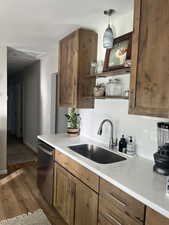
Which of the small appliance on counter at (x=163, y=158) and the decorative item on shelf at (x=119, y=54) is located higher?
the decorative item on shelf at (x=119, y=54)

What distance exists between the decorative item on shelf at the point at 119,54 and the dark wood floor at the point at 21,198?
200cm

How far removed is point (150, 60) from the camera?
57.3 inches

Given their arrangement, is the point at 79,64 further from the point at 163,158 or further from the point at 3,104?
the point at 3,104

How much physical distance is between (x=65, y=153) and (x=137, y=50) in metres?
1.28

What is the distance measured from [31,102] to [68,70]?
2998 mm

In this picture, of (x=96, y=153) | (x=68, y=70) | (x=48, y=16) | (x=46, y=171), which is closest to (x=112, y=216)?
(x=96, y=153)

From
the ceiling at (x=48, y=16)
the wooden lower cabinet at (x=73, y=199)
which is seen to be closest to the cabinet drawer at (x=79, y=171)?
the wooden lower cabinet at (x=73, y=199)

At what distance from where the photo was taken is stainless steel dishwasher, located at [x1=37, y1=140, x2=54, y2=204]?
7.93 ft

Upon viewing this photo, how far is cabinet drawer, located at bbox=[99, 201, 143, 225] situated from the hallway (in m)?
3.09

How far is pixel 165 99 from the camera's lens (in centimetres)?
135

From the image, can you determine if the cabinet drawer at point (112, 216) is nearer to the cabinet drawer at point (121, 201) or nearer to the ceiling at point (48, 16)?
the cabinet drawer at point (121, 201)

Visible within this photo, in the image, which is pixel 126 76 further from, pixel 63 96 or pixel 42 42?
pixel 42 42

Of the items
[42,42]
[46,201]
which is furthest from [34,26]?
[46,201]

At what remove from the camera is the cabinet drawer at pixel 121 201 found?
47.2 inches
